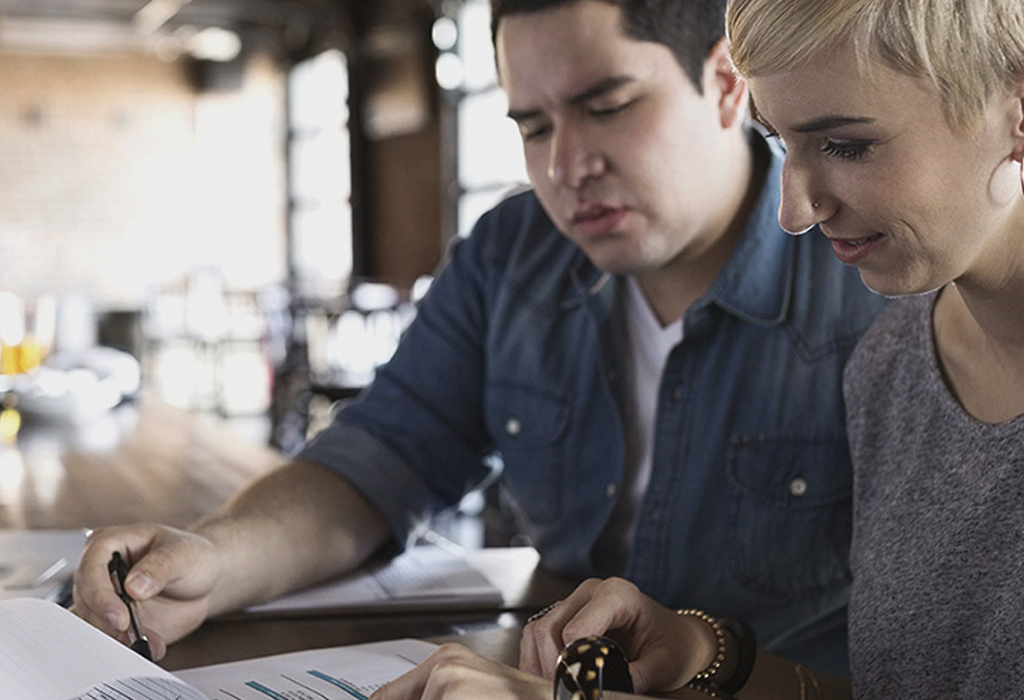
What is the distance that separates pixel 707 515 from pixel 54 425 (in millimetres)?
1536

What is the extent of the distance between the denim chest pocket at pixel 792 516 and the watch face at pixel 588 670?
530 millimetres

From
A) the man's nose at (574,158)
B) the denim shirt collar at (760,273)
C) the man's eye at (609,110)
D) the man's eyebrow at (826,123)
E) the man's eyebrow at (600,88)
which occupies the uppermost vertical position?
the man's eyebrow at (600,88)

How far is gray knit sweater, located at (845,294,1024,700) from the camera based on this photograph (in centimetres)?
79

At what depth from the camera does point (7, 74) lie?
949cm

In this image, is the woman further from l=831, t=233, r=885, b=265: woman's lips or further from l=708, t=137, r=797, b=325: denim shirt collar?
l=708, t=137, r=797, b=325: denim shirt collar

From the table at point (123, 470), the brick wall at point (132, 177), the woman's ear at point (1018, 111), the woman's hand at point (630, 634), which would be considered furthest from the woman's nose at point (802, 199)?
the brick wall at point (132, 177)

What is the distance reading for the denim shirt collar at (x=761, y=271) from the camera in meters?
1.24

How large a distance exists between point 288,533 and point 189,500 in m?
0.41

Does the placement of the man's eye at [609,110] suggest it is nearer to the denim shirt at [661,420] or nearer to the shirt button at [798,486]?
the denim shirt at [661,420]

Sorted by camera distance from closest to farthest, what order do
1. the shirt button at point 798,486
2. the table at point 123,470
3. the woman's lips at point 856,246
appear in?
the woman's lips at point 856,246 → the shirt button at point 798,486 → the table at point 123,470

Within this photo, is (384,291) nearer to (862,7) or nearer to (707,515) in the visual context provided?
(707,515)

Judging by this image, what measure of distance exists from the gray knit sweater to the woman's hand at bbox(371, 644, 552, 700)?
1.00 feet

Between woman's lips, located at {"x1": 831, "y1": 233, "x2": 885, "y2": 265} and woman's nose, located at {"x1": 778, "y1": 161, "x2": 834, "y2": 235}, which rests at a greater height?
woman's nose, located at {"x1": 778, "y1": 161, "x2": 834, "y2": 235}

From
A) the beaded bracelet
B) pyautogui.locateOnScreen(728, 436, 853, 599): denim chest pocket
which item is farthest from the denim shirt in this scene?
the beaded bracelet
